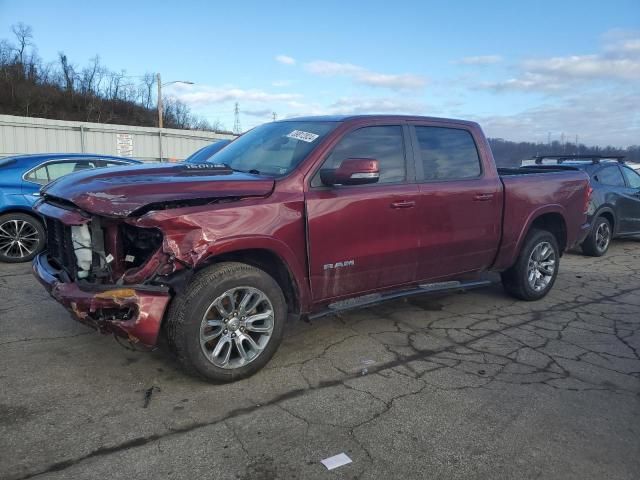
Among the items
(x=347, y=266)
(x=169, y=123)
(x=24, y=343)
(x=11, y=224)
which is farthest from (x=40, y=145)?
(x=169, y=123)

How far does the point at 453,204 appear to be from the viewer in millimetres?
4895

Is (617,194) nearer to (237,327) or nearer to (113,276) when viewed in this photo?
(237,327)

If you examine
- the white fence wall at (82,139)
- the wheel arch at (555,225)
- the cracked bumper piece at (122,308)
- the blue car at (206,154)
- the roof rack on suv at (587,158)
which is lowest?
the cracked bumper piece at (122,308)

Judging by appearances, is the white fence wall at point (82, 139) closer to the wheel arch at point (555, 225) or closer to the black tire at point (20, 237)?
the black tire at point (20, 237)

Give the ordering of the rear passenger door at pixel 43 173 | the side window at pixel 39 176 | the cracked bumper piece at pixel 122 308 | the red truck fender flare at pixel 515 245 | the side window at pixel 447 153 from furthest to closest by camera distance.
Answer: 1. the side window at pixel 39 176
2. the rear passenger door at pixel 43 173
3. the red truck fender flare at pixel 515 245
4. the side window at pixel 447 153
5. the cracked bumper piece at pixel 122 308

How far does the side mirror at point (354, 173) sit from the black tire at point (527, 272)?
273 centimetres

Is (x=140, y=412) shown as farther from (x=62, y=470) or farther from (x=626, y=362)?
(x=626, y=362)

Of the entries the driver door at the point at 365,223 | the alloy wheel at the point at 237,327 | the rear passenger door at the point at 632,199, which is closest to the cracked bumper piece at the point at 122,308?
the alloy wheel at the point at 237,327

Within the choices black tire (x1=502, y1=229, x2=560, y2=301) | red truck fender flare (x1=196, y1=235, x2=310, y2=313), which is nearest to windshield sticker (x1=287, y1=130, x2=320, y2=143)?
red truck fender flare (x1=196, y1=235, x2=310, y2=313)

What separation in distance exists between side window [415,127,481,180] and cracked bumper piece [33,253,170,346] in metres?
2.69

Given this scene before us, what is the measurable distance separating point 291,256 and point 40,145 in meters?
21.4

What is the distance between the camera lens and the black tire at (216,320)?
3396 millimetres

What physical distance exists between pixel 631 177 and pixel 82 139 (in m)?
20.8

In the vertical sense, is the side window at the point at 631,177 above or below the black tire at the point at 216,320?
above
